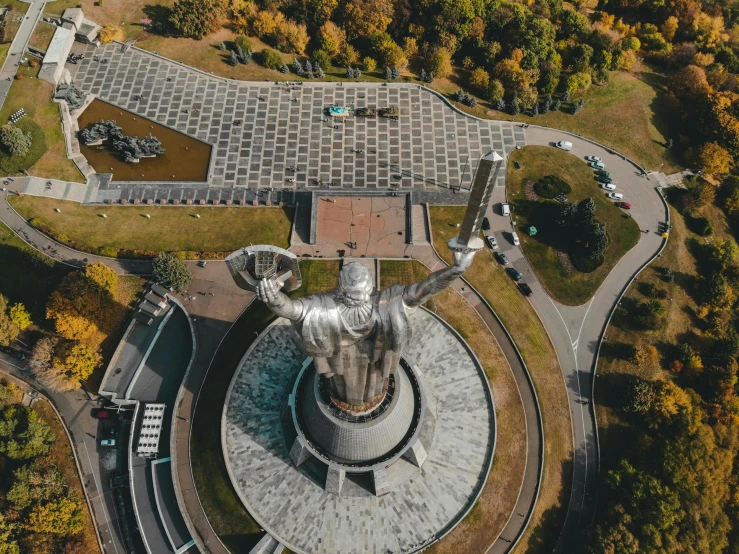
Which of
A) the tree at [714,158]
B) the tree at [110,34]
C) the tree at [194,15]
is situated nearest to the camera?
the tree at [714,158]

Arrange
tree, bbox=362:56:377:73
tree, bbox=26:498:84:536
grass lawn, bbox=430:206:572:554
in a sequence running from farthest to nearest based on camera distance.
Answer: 1. tree, bbox=362:56:377:73
2. grass lawn, bbox=430:206:572:554
3. tree, bbox=26:498:84:536

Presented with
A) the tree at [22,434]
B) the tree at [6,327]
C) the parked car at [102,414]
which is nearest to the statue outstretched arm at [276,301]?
the parked car at [102,414]

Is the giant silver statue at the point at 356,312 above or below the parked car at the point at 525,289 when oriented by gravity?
above

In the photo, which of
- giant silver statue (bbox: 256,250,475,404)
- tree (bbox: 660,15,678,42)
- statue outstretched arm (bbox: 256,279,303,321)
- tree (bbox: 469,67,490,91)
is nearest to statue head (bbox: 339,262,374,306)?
giant silver statue (bbox: 256,250,475,404)

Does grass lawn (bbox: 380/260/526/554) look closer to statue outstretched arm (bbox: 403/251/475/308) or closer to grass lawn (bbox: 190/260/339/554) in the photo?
grass lawn (bbox: 190/260/339/554)

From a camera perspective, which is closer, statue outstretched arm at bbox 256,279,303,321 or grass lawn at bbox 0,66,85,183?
statue outstretched arm at bbox 256,279,303,321

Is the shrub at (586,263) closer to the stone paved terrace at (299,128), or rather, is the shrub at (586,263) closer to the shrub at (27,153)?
the stone paved terrace at (299,128)

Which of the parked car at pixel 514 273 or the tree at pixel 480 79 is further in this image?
the tree at pixel 480 79

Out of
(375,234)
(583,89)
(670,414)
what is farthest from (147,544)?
(583,89)

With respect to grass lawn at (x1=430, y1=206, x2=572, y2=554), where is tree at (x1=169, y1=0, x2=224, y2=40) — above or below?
above
